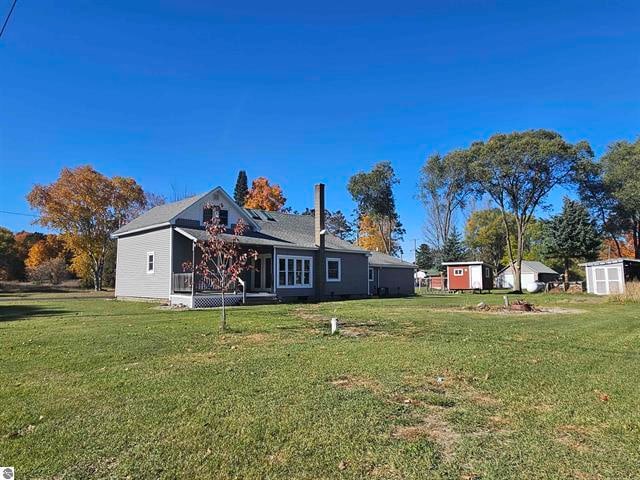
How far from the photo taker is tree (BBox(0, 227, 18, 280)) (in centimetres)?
A: 4672

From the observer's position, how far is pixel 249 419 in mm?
4230

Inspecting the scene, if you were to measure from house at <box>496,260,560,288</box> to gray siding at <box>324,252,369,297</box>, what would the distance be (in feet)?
99.1

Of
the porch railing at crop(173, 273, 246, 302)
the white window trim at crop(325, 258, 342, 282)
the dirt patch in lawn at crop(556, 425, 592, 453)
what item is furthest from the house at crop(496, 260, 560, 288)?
the dirt patch in lawn at crop(556, 425, 592, 453)

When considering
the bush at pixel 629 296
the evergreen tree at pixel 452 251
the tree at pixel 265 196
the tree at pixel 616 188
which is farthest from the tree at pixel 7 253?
the tree at pixel 616 188

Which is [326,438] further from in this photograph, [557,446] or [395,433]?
[557,446]

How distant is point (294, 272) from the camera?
24719mm

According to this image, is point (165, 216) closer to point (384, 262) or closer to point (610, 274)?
point (384, 262)

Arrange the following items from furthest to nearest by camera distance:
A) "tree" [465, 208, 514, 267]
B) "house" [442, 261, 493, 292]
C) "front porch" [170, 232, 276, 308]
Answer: "tree" [465, 208, 514, 267], "house" [442, 261, 493, 292], "front porch" [170, 232, 276, 308]

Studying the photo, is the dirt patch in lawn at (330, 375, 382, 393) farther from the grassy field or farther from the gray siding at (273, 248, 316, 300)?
the gray siding at (273, 248, 316, 300)

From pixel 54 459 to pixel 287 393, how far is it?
2364mm

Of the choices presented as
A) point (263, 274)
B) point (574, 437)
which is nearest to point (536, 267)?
point (263, 274)

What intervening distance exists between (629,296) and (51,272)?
49.9 m

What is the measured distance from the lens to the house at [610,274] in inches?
1291

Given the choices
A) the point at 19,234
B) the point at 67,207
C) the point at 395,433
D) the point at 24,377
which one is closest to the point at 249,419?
the point at 395,433
